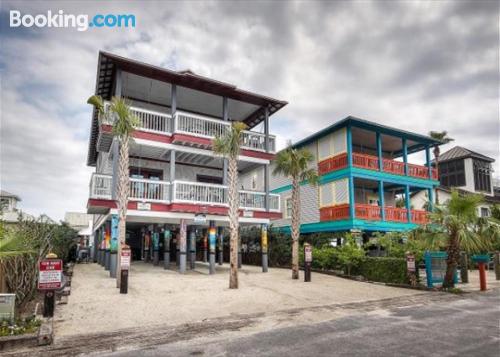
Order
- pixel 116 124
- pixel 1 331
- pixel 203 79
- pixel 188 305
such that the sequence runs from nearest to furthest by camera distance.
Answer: pixel 1 331 → pixel 188 305 → pixel 116 124 → pixel 203 79

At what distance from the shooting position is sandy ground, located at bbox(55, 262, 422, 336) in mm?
9094

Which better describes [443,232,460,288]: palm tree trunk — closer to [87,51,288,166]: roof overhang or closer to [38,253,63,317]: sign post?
[87,51,288,166]: roof overhang

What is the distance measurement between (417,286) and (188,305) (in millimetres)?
9261

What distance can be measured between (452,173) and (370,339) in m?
33.2

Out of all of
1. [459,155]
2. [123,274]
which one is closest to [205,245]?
[123,274]

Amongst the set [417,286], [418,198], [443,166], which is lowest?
[417,286]

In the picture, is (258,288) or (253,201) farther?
(253,201)

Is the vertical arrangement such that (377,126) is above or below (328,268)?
above

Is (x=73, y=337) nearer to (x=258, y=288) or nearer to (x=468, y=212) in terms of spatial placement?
(x=258, y=288)

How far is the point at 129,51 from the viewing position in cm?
1639

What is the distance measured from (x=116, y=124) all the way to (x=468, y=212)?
43.1ft

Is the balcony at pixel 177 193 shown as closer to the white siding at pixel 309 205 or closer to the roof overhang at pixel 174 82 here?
the roof overhang at pixel 174 82

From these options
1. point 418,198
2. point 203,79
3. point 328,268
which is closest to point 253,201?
point 328,268

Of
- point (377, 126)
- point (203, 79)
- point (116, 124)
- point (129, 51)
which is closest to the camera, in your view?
point (116, 124)
